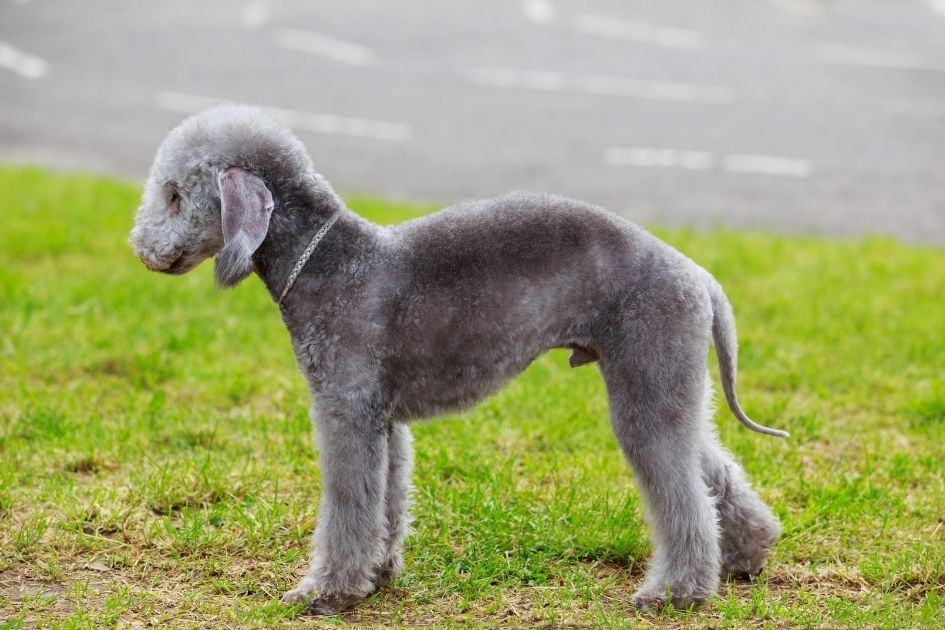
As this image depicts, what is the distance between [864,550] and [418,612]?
1.71 m

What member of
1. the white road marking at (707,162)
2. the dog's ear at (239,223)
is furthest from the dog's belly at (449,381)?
the white road marking at (707,162)

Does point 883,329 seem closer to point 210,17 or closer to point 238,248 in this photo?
point 238,248

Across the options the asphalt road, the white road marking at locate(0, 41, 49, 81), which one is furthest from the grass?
the white road marking at locate(0, 41, 49, 81)

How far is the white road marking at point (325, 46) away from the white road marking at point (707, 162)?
370 cm

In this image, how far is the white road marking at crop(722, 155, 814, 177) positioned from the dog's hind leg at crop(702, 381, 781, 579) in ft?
19.3

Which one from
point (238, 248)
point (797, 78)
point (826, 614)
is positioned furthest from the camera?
point (797, 78)

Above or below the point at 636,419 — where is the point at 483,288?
above

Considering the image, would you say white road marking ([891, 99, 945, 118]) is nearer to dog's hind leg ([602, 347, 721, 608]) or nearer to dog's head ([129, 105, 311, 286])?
dog's hind leg ([602, 347, 721, 608])

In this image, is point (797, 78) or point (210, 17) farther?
point (210, 17)

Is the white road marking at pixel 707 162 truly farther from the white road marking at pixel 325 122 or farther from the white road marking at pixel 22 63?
the white road marking at pixel 22 63

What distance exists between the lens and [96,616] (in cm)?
382

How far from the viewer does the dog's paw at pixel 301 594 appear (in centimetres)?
394

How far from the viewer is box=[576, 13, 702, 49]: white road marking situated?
1288 cm

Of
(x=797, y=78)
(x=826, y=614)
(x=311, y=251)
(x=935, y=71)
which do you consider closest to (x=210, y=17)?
(x=797, y=78)
